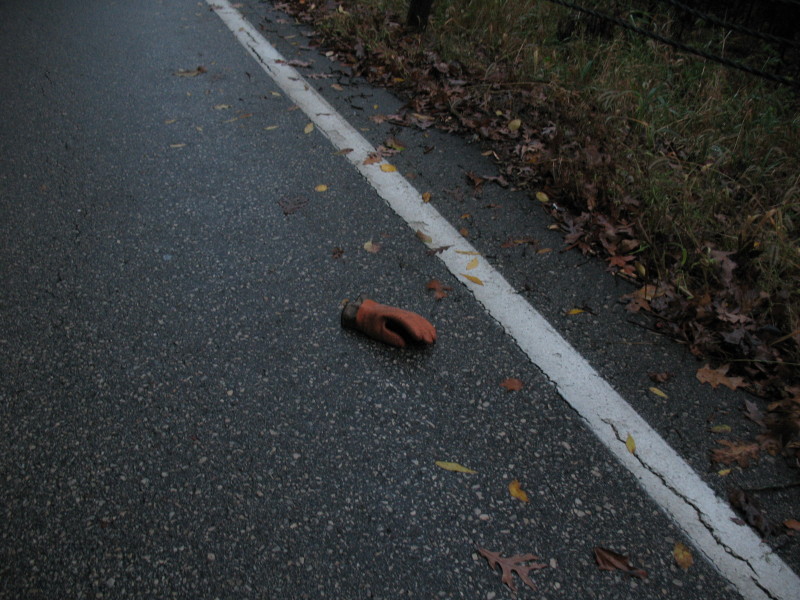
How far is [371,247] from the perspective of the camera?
2.92 m

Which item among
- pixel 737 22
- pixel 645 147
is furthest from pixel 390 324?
pixel 737 22

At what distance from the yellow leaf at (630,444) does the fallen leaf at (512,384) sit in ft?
1.32

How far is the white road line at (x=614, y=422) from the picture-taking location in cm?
172

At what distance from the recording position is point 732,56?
5.16 m

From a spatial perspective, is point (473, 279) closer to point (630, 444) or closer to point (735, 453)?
point (630, 444)

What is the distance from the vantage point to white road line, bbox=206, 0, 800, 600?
1725 mm

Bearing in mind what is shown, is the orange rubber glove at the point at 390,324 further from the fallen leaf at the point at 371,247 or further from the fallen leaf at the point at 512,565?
the fallen leaf at the point at 512,565

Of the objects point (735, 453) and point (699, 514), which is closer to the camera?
point (699, 514)

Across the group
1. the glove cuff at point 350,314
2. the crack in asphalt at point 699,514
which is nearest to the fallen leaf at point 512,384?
the crack in asphalt at point 699,514

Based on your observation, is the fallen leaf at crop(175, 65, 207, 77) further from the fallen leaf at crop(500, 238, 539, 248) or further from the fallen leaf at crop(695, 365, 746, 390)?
the fallen leaf at crop(695, 365, 746, 390)

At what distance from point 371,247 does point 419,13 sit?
3.46 m

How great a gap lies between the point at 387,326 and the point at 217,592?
44.7 inches

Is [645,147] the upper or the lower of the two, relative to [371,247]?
→ upper

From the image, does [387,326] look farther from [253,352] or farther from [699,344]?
[699,344]
